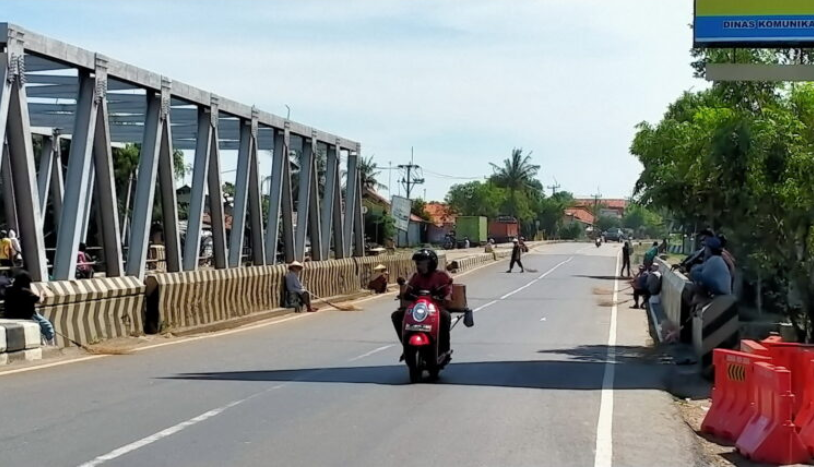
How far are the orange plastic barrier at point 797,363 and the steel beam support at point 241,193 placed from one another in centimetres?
1966

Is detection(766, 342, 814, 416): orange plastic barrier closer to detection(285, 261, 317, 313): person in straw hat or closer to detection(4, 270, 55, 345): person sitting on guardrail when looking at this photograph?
detection(4, 270, 55, 345): person sitting on guardrail

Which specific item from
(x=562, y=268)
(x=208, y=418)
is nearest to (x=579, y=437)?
(x=208, y=418)

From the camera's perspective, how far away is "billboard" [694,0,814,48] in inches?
531

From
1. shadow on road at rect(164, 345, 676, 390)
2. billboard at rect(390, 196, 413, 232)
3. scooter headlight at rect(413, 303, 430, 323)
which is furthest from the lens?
billboard at rect(390, 196, 413, 232)

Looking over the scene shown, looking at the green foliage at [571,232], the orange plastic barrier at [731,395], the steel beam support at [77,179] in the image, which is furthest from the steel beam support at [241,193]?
the green foliage at [571,232]

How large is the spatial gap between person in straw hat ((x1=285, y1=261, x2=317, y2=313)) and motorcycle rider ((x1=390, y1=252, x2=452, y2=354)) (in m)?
12.9

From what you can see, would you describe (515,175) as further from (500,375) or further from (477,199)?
(500,375)

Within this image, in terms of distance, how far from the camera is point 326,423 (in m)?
9.28

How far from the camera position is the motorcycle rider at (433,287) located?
41.2ft

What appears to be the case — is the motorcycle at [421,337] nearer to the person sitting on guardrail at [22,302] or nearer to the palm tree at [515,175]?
the person sitting on guardrail at [22,302]

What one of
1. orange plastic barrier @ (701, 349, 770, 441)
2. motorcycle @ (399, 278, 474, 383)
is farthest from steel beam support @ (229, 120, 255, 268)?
orange plastic barrier @ (701, 349, 770, 441)

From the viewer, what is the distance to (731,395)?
9.52 m

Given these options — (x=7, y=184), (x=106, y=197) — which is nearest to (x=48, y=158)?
(x=7, y=184)

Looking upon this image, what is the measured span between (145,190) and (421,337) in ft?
37.5
